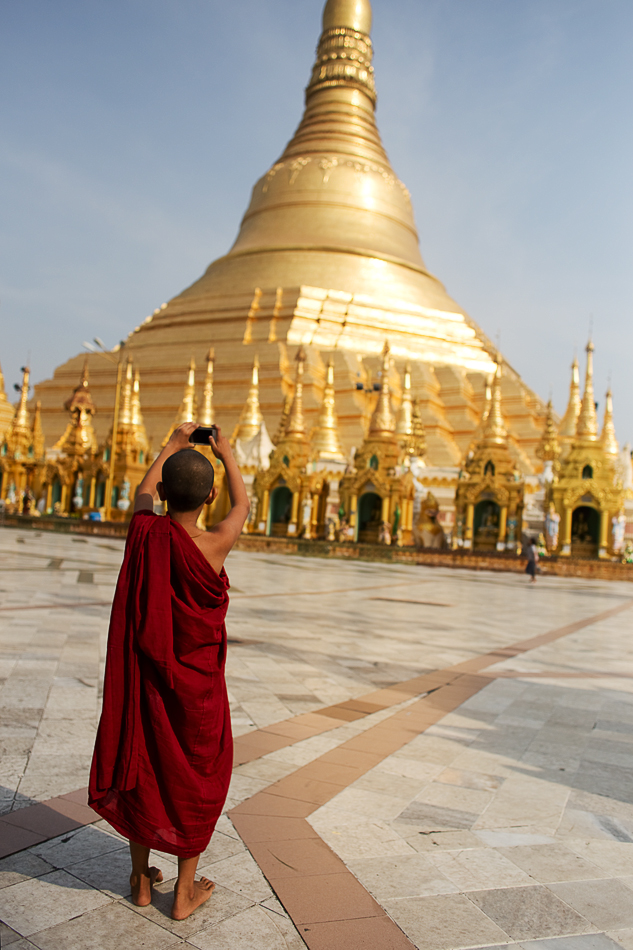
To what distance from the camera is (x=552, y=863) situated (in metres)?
2.98

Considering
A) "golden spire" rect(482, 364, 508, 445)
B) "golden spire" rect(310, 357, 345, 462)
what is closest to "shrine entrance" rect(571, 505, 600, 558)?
"golden spire" rect(482, 364, 508, 445)

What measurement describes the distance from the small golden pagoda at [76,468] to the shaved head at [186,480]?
32.1 meters

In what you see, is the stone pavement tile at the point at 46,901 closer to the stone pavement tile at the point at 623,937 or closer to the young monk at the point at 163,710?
the young monk at the point at 163,710

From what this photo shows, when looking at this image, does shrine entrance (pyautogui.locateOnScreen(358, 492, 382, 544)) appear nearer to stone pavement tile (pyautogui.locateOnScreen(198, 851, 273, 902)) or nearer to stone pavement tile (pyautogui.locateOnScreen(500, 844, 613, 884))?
stone pavement tile (pyautogui.locateOnScreen(500, 844, 613, 884))

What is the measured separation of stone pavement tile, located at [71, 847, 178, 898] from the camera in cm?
262

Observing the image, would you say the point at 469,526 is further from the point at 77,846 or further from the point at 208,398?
the point at 77,846

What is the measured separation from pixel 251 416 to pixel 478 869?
32435 mm

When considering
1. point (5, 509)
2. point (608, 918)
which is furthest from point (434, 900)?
point (5, 509)

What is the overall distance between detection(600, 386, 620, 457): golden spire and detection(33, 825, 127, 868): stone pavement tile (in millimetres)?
27286

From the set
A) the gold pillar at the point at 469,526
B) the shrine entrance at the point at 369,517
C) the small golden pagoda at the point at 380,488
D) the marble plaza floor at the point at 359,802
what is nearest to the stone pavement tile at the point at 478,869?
the marble plaza floor at the point at 359,802

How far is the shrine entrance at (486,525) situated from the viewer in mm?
27141

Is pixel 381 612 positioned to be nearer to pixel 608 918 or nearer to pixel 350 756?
pixel 350 756

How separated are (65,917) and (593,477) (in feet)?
88.3

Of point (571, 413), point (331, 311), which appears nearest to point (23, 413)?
point (331, 311)
